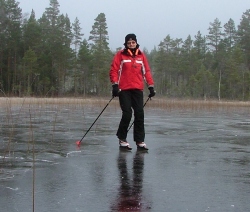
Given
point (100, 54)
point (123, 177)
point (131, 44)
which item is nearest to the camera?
point (123, 177)

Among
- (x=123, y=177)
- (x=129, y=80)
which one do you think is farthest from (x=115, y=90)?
(x=123, y=177)

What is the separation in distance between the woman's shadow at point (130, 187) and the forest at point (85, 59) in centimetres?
4537

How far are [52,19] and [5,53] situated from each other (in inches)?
670

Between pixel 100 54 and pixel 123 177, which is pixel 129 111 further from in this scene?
pixel 100 54

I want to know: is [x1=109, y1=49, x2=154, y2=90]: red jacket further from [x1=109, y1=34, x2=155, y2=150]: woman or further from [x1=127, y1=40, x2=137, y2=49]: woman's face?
[x1=127, y1=40, x2=137, y2=49]: woman's face

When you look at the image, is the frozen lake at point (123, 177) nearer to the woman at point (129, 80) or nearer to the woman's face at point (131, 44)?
the woman at point (129, 80)

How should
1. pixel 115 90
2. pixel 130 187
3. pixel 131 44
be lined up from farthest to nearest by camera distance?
pixel 131 44
pixel 115 90
pixel 130 187

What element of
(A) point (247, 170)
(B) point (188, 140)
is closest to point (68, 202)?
(A) point (247, 170)

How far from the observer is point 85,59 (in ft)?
218

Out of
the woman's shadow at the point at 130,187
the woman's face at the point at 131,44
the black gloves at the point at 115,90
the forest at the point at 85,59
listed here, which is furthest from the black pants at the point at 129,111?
the forest at the point at 85,59

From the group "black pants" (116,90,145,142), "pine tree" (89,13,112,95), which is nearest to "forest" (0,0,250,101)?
"pine tree" (89,13,112,95)

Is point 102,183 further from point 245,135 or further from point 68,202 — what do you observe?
point 245,135

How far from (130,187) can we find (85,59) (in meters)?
63.4

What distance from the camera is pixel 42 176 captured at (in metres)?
4.50
